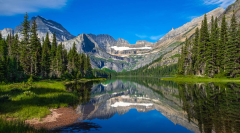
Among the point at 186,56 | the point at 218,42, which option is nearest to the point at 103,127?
the point at 218,42

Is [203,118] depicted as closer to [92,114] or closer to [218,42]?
[92,114]

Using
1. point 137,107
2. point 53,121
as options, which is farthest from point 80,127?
point 137,107

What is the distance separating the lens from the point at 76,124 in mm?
14125

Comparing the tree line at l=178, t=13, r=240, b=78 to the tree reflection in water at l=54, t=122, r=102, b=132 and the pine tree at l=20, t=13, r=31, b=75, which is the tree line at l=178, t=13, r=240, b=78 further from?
the pine tree at l=20, t=13, r=31, b=75

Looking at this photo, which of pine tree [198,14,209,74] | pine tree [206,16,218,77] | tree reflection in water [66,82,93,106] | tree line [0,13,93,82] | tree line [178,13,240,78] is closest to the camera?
tree reflection in water [66,82,93,106]

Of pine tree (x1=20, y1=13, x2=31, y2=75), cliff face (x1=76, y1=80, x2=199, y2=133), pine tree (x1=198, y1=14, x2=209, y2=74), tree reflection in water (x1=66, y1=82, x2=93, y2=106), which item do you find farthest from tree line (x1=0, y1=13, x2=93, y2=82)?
pine tree (x1=198, y1=14, x2=209, y2=74)

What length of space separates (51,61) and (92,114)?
239 feet

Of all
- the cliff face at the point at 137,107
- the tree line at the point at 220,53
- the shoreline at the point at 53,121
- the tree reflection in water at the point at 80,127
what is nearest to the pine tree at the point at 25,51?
the cliff face at the point at 137,107

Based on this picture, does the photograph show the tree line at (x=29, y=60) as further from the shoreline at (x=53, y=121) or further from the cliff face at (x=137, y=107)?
the shoreline at (x=53, y=121)

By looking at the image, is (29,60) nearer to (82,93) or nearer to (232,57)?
(82,93)

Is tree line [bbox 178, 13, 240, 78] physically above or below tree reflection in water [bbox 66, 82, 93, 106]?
above

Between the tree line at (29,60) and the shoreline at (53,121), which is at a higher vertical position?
the tree line at (29,60)

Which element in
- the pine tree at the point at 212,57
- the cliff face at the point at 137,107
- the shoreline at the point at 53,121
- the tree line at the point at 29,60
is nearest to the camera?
the shoreline at the point at 53,121

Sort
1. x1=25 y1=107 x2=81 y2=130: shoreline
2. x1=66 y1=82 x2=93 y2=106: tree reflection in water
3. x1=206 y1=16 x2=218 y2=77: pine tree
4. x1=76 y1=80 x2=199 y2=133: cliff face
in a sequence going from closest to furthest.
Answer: x1=25 y1=107 x2=81 y2=130: shoreline → x1=76 y1=80 x2=199 y2=133: cliff face → x1=66 y1=82 x2=93 y2=106: tree reflection in water → x1=206 y1=16 x2=218 y2=77: pine tree
